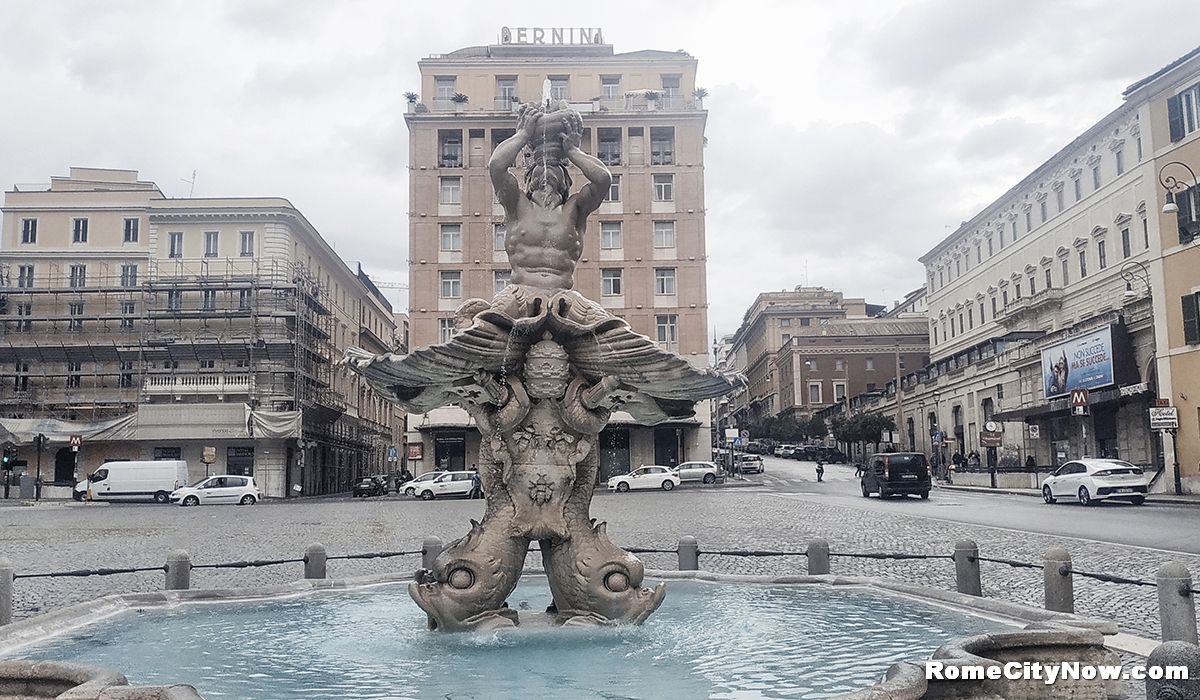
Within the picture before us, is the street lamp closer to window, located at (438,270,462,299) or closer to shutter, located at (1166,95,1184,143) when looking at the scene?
shutter, located at (1166,95,1184,143)

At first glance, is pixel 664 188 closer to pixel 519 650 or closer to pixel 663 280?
pixel 663 280

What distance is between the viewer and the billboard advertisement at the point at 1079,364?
121ft

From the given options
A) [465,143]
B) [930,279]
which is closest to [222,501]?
[465,143]

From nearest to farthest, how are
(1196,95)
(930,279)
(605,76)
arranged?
(1196,95)
(605,76)
(930,279)

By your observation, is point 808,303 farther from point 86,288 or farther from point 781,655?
point 781,655

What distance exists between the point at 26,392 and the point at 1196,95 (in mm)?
54056

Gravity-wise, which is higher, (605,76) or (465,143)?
(605,76)

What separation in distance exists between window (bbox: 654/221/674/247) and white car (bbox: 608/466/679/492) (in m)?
14.5

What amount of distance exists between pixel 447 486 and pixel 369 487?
7.49m

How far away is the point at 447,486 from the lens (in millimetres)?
40125

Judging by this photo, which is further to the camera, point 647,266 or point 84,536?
point 647,266

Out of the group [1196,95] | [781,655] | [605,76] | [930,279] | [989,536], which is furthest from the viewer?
[930,279]

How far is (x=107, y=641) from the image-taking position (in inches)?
264

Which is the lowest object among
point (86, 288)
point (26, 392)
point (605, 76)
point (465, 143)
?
point (26, 392)
